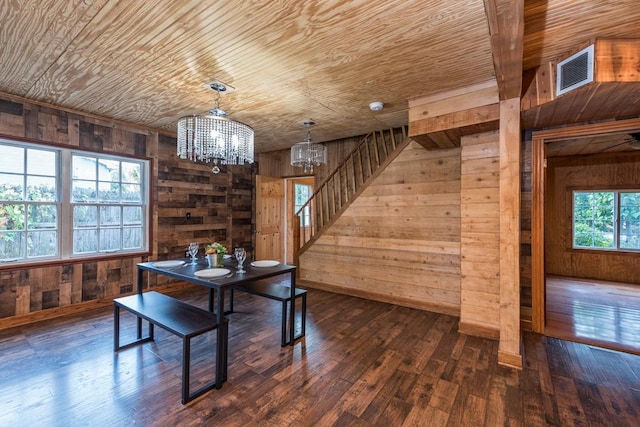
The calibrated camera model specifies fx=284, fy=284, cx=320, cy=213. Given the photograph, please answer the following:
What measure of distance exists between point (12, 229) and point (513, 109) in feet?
17.9

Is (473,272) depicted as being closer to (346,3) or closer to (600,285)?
(346,3)

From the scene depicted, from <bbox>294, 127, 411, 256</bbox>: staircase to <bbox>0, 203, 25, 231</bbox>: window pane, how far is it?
3.58m

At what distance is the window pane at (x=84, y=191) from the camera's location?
3764mm

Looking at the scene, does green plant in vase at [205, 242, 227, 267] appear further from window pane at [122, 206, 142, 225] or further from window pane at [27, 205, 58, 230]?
window pane at [27, 205, 58, 230]

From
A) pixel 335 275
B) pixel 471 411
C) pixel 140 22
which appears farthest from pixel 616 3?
pixel 335 275

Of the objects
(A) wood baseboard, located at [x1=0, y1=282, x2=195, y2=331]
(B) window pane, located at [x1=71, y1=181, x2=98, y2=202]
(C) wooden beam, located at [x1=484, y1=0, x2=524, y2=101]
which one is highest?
(C) wooden beam, located at [x1=484, y1=0, x2=524, y2=101]

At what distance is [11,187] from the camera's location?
3283 mm

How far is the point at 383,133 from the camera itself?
482 cm

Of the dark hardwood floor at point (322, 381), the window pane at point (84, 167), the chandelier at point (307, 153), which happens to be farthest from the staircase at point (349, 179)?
the window pane at point (84, 167)

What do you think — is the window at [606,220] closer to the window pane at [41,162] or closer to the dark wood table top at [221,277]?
the dark wood table top at [221,277]

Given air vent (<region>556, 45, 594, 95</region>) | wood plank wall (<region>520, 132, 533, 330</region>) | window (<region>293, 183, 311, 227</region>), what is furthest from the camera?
window (<region>293, 183, 311, 227</region>)

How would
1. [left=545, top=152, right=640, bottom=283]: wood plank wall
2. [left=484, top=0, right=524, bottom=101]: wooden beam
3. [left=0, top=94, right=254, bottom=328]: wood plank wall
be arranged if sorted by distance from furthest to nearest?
[left=545, top=152, right=640, bottom=283]: wood plank wall → [left=0, top=94, right=254, bottom=328]: wood plank wall → [left=484, top=0, right=524, bottom=101]: wooden beam

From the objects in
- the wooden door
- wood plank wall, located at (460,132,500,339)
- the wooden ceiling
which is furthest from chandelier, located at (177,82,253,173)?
the wooden door

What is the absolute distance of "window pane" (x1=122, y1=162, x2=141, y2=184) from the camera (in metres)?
4.26
